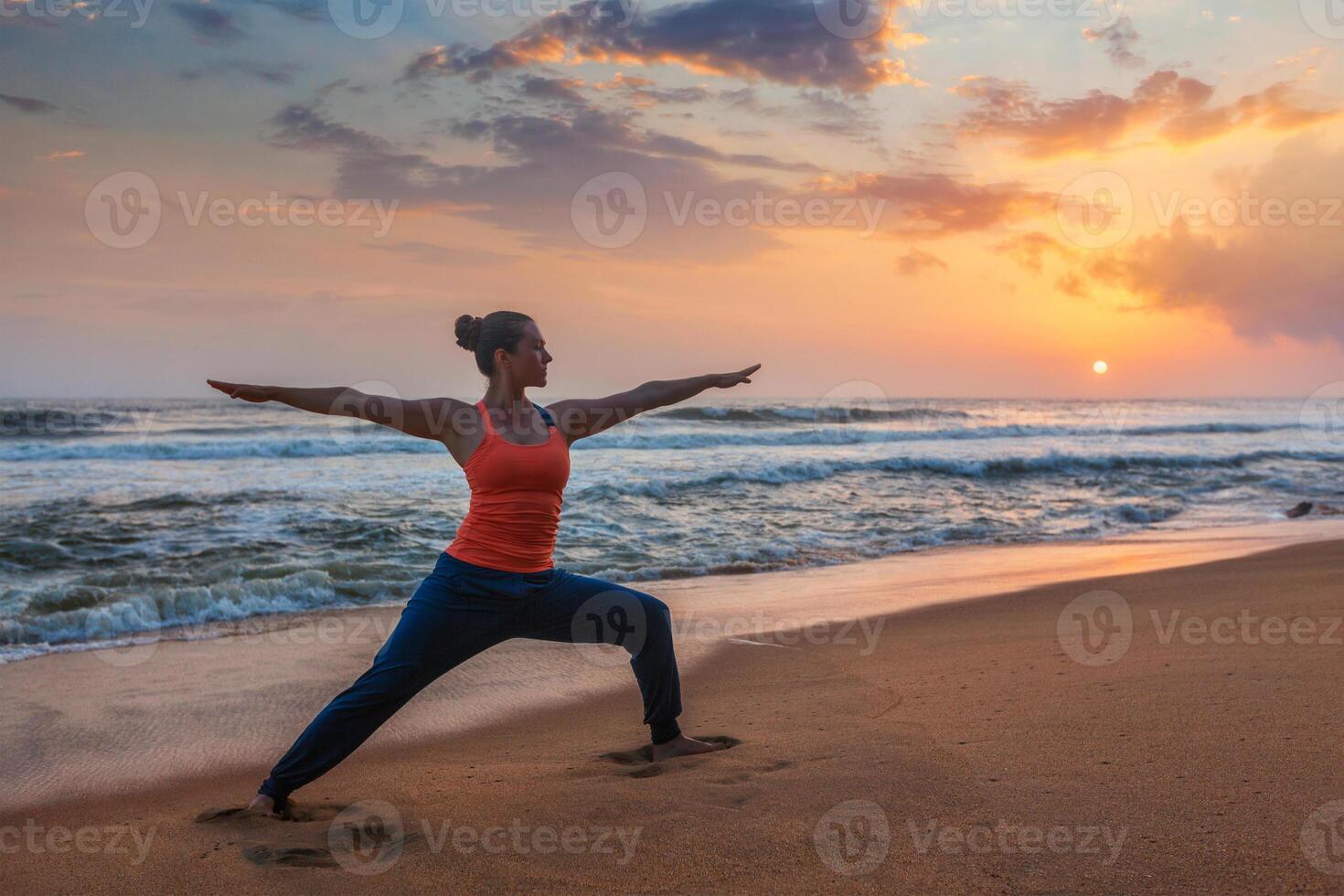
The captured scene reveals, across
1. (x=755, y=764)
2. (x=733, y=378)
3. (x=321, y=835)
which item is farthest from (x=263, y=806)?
(x=733, y=378)

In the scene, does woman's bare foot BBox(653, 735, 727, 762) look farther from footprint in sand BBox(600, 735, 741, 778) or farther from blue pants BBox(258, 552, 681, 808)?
blue pants BBox(258, 552, 681, 808)

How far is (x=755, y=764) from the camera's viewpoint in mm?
3928

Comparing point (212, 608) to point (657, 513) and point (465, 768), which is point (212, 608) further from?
point (657, 513)

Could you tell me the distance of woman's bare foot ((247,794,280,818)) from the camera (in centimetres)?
356

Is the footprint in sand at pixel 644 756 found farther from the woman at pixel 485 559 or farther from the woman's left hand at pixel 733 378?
the woman's left hand at pixel 733 378

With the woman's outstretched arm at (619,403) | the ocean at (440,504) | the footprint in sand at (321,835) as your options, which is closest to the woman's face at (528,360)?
the woman's outstretched arm at (619,403)

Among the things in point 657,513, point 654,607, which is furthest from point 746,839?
point 657,513

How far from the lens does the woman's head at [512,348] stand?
12.7 ft

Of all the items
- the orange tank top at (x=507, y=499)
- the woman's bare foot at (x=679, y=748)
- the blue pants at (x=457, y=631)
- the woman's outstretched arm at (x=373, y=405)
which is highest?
the woman's outstretched arm at (x=373, y=405)

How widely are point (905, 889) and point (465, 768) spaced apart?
2.23 m

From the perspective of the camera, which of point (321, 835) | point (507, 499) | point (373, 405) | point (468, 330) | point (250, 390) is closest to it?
point (321, 835)

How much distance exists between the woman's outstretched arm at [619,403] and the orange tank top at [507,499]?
0.78 ft

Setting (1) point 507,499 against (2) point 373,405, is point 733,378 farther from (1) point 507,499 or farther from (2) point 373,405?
(2) point 373,405

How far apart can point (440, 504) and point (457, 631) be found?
37.2 feet
